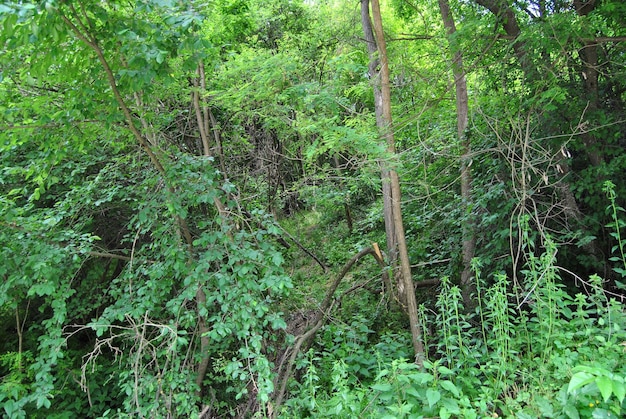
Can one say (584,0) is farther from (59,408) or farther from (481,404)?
(59,408)

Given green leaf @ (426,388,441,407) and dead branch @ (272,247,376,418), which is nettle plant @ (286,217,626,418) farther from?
dead branch @ (272,247,376,418)

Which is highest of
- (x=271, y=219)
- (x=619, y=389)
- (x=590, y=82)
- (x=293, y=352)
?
(x=590, y=82)

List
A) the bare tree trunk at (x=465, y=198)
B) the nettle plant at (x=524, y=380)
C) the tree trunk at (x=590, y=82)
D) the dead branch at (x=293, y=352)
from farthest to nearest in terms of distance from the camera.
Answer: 1. the bare tree trunk at (x=465, y=198)
2. the tree trunk at (x=590, y=82)
3. the dead branch at (x=293, y=352)
4. the nettle plant at (x=524, y=380)

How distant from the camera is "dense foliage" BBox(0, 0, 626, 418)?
269cm

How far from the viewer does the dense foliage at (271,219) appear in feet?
8.82

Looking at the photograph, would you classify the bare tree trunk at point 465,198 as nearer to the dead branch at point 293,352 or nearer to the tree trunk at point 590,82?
the tree trunk at point 590,82

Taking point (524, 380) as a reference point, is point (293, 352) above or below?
below

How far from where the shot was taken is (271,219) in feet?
11.8

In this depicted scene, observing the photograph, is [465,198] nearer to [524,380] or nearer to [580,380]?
[524,380]

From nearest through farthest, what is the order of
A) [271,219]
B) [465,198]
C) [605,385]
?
[605,385]
[271,219]
[465,198]

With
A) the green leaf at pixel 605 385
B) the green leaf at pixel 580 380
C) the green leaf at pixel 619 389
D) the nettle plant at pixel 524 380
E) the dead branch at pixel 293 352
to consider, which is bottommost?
the dead branch at pixel 293 352

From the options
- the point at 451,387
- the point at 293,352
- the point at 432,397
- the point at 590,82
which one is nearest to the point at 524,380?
the point at 451,387

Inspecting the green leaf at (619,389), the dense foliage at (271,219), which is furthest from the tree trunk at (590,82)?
the green leaf at (619,389)

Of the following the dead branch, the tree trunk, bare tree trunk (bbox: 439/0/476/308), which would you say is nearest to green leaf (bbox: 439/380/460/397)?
the dead branch
